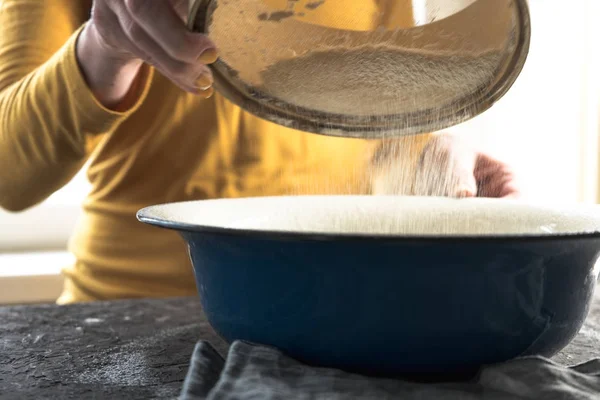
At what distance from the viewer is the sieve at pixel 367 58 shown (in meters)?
0.52

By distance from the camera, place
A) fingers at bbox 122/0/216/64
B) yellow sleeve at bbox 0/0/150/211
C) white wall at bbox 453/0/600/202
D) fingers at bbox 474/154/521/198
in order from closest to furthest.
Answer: fingers at bbox 122/0/216/64 < yellow sleeve at bbox 0/0/150/211 < fingers at bbox 474/154/521/198 < white wall at bbox 453/0/600/202

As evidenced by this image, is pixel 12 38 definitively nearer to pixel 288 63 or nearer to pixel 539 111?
pixel 288 63

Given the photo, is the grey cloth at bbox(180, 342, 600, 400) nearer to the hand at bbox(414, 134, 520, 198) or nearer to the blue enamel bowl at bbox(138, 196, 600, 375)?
the blue enamel bowl at bbox(138, 196, 600, 375)

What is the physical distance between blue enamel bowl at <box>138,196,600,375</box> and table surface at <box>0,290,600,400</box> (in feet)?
0.22

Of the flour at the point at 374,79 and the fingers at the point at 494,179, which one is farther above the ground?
the flour at the point at 374,79

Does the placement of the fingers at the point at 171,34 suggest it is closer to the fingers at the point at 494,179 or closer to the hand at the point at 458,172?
the hand at the point at 458,172

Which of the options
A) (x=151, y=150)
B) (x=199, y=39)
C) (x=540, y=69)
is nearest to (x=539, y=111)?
(x=540, y=69)

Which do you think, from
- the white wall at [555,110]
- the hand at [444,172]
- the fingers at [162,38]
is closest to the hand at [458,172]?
the hand at [444,172]

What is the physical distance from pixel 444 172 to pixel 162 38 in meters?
0.40

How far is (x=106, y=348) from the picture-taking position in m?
0.54

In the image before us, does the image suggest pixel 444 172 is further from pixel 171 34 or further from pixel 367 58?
pixel 171 34

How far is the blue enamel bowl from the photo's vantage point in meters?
0.39

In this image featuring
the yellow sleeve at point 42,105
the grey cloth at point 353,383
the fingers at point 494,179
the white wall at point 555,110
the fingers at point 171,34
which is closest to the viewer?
the grey cloth at point 353,383

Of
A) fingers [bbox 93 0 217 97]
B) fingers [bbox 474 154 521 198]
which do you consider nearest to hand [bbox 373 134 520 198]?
fingers [bbox 474 154 521 198]
